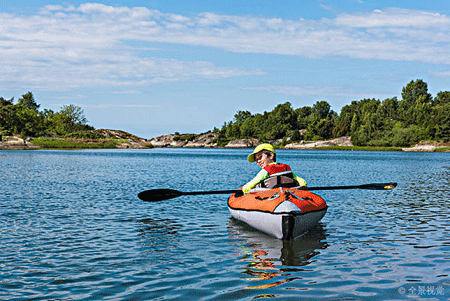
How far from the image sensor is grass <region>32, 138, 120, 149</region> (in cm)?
12556

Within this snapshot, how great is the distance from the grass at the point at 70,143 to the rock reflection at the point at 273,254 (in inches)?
4818

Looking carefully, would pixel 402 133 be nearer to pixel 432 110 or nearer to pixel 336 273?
pixel 432 110

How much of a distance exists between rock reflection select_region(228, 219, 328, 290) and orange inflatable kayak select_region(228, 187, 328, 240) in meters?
0.33

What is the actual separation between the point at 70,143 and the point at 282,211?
130561 mm

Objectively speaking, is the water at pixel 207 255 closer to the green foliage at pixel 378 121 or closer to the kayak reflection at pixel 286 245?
the kayak reflection at pixel 286 245

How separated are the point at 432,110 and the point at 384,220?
171 meters

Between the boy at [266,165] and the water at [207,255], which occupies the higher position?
the boy at [266,165]

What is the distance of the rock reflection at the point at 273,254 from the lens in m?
9.84

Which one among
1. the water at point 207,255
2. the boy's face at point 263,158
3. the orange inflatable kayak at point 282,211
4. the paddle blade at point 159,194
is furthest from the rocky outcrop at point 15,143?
the orange inflatable kayak at point 282,211

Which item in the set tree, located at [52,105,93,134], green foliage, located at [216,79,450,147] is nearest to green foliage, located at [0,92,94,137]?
tree, located at [52,105,93,134]

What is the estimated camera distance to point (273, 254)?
11797 millimetres

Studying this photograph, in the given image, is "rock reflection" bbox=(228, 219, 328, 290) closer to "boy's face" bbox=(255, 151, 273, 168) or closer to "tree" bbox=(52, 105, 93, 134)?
"boy's face" bbox=(255, 151, 273, 168)

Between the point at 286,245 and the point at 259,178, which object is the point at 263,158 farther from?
the point at 286,245

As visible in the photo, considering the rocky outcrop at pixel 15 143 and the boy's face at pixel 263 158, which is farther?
the rocky outcrop at pixel 15 143
